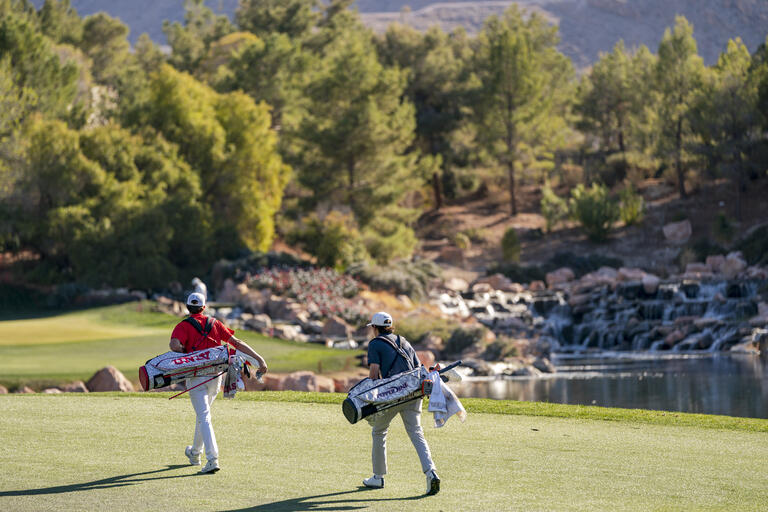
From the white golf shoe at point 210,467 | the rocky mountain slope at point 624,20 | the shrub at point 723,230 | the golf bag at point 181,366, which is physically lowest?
the white golf shoe at point 210,467

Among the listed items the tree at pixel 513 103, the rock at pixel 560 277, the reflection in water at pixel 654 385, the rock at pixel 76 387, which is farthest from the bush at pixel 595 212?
the rock at pixel 76 387

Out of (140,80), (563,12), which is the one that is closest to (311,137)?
(140,80)

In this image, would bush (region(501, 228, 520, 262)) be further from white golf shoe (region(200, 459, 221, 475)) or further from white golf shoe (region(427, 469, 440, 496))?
white golf shoe (region(427, 469, 440, 496))

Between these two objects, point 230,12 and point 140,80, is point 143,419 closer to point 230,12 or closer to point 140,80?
point 140,80

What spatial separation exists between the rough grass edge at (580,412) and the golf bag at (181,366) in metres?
4.69

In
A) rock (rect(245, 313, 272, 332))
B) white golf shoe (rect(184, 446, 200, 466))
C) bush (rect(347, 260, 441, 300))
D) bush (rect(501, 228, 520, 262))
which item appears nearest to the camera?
white golf shoe (rect(184, 446, 200, 466))

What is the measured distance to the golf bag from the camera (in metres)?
7.69

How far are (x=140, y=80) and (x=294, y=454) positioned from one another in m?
39.6

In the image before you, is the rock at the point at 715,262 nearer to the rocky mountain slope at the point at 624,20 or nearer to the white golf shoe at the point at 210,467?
the white golf shoe at the point at 210,467

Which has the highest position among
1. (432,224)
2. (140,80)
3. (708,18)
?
(708,18)

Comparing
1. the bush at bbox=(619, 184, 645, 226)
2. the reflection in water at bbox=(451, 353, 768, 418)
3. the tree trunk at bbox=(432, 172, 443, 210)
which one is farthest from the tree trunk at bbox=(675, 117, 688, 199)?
the reflection in water at bbox=(451, 353, 768, 418)

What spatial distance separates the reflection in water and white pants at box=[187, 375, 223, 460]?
38.4ft

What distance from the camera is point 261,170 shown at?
133 ft

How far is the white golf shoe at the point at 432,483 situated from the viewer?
23.0 ft
